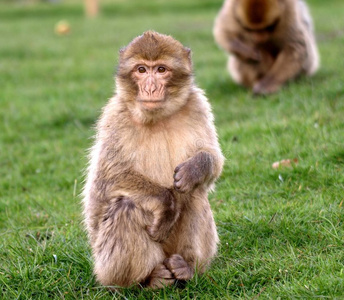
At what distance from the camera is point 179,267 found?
385 cm

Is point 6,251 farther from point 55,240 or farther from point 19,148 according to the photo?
point 19,148

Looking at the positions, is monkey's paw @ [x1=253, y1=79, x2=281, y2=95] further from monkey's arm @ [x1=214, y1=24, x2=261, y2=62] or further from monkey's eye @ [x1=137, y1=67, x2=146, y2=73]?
monkey's eye @ [x1=137, y1=67, x2=146, y2=73]

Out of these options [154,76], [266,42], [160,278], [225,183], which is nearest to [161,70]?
[154,76]

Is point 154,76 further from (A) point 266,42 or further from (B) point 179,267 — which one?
(A) point 266,42

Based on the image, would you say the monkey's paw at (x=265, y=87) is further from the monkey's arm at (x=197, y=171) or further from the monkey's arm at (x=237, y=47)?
the monkey's arm at (x=197, y=171)

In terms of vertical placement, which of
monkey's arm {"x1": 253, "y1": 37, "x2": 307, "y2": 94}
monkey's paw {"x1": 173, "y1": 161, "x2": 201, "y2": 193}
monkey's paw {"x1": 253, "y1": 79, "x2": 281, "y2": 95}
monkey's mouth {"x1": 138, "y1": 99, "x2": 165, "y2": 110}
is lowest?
monkey's paw {"x1": 253, "y1": 79, "x2": 281, "y2": 95}

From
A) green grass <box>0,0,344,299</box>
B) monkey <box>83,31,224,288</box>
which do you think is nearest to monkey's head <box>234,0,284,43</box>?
green grass <box>0,0,344,299</box>

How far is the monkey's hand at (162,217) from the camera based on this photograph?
3.75 metres

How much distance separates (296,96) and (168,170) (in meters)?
4.15

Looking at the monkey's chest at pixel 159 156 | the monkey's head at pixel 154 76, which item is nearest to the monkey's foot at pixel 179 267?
the monkey's chest at pixel 159 156

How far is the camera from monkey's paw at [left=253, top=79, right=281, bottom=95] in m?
8.48

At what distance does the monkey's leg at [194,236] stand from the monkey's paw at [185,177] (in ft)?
0.88

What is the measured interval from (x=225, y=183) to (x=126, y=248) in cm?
195

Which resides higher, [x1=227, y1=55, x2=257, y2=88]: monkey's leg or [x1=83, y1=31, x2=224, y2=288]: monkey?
[x1=83, y1=31, x2=224, y2=288]: monkey
